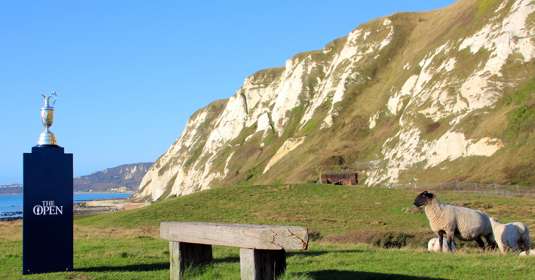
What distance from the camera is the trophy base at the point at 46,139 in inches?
669

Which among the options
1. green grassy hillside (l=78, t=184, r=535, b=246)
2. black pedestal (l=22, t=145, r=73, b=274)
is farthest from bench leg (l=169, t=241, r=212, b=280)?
green grassy hillside (l=78, t=184, r=535, b=246)

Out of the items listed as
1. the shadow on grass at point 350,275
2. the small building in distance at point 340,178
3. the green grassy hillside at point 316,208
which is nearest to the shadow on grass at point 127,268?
the shadow on grass at point 350,275

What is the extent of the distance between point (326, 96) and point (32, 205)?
114 metres

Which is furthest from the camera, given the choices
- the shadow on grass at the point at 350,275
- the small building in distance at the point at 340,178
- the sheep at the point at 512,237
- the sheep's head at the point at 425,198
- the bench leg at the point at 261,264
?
the small building in distance at the point at 340,178

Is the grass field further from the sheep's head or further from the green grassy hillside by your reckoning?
the sheep's head

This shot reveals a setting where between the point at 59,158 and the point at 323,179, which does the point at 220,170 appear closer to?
the point at 323,179

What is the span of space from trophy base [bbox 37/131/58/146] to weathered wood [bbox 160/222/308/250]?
421 centimetres

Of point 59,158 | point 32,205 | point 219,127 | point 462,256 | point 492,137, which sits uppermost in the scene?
point 219,127

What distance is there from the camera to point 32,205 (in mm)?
16734

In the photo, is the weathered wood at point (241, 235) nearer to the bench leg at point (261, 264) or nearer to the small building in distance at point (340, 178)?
the bench leg at point (261, 264)

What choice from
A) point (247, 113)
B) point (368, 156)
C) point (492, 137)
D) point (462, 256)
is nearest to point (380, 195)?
point (492, 137)

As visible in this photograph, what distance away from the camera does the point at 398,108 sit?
10150 centimetres

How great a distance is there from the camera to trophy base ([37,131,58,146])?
669 inches

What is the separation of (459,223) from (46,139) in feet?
41.3
